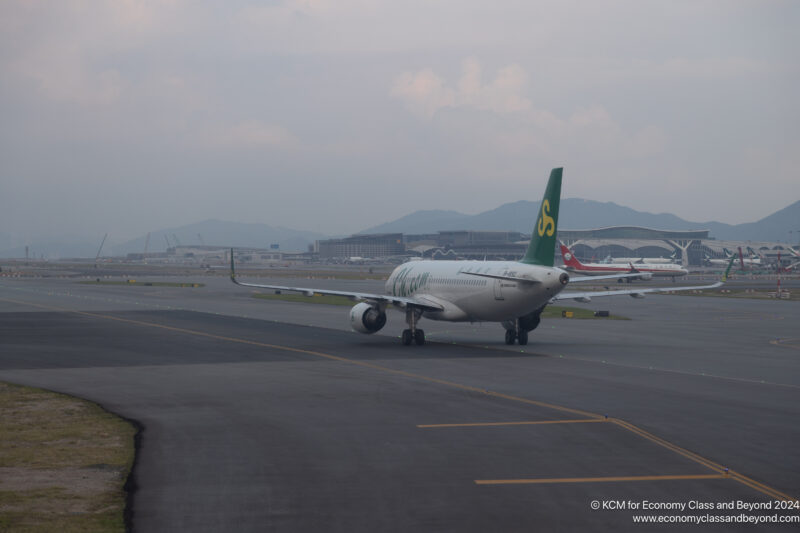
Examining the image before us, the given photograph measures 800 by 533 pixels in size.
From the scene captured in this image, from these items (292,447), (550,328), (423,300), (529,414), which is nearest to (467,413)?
(529,414)

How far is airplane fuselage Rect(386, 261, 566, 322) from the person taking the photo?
39.2m

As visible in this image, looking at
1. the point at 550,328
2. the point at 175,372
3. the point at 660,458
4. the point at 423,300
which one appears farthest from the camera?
the point at 550,328

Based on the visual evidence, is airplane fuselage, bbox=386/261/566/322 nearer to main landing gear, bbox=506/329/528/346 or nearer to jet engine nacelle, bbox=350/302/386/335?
main landing gear, bbox=506/329/528/346

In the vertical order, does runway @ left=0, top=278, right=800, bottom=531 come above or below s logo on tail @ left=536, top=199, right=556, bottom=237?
below

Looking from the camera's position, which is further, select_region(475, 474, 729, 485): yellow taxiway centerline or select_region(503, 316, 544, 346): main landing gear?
select_region(503, 316, 544, 346): main landing gear

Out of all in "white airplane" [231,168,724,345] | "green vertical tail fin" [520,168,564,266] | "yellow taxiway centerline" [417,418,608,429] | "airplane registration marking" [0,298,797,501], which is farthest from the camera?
"green vertical tail fin" [520,168,564,266]

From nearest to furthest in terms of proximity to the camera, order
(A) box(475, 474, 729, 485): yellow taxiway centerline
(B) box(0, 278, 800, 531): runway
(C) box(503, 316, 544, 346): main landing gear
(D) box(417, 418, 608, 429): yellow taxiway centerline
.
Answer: (B) box(0, 278, 800, 531): runway → (A) box(475, 474, 729, 485): yellow taxiway centerline → (D) box(417, 418, 608, 429): yellow taxiway centerline → (C) box(503, 316, 544, 346): main landing gear

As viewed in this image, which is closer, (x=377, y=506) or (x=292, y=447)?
(x=377, y=506)

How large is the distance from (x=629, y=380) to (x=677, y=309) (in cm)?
4788

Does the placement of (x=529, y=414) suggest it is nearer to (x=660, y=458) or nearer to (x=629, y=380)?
(x=660, y=458)

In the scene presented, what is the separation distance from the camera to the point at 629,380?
101ft

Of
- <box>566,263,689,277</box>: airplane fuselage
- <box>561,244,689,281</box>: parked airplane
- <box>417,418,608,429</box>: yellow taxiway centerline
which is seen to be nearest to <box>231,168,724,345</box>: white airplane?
<box>417,418,608,429</box>: yellow taxiway centerline

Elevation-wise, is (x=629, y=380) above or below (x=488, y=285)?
below

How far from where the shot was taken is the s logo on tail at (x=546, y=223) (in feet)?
131
